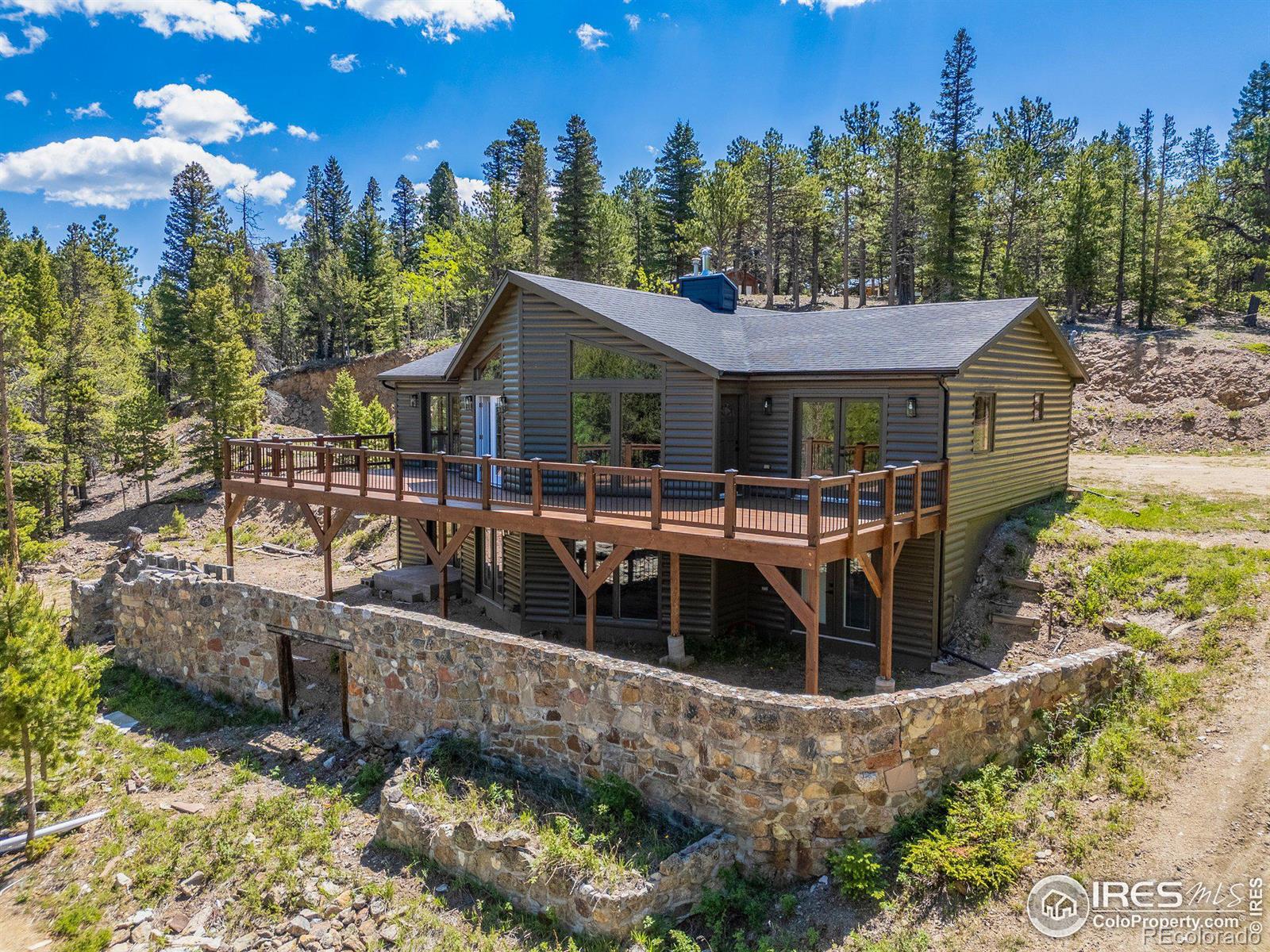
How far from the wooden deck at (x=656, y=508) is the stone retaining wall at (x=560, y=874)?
3453mm

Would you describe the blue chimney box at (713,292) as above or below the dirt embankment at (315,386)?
above

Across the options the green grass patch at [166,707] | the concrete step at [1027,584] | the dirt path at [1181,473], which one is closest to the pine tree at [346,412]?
the green grass patch at [166,707]

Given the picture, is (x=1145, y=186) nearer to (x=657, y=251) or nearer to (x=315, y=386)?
(x=657, y=251)

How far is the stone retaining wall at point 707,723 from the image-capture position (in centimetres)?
749

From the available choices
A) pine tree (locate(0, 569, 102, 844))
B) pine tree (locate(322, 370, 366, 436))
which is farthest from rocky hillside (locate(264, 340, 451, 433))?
pine tree (locate(0, 569, 102, 844))

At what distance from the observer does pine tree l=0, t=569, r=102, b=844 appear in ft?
31.6

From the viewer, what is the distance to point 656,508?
36.9 ft

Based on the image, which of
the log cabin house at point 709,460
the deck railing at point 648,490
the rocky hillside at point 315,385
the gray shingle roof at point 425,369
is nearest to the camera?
the deck railing at point 648,490

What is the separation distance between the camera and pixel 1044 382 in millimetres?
16266

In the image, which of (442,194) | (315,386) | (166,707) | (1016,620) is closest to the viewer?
(1016,620)

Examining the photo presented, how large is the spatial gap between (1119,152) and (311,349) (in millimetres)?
53921

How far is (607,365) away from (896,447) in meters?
5.51

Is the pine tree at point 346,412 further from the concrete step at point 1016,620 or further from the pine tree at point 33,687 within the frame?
the concrete step at point 1016,620

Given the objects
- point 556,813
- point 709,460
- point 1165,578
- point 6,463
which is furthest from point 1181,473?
point 6,463
